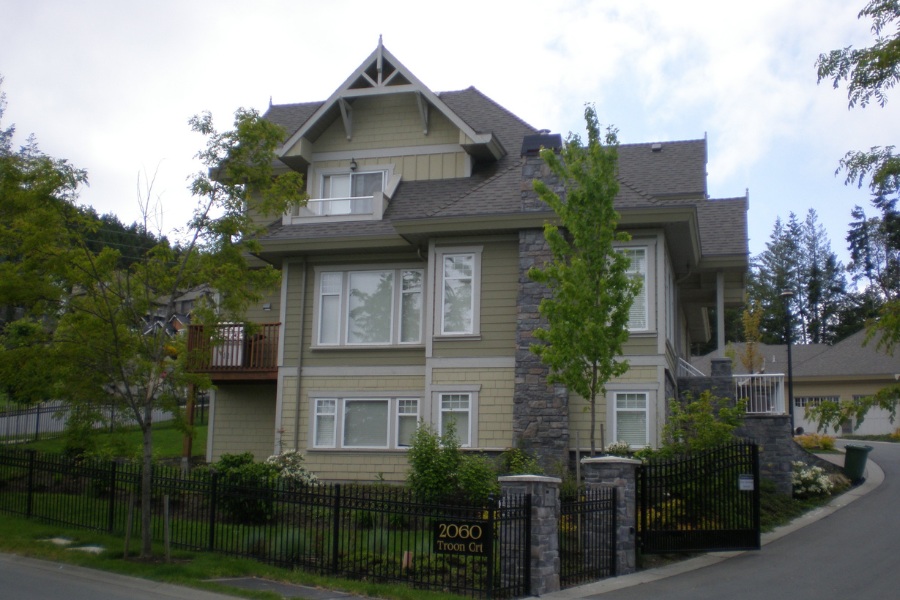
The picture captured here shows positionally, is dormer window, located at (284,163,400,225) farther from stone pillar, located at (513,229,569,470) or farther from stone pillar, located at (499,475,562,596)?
stone pillar, located at (499,475,562,596)

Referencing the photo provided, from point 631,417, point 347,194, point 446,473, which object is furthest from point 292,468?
point 347,194

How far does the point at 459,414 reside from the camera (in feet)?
65.2

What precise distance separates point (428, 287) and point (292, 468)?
16.2 feet

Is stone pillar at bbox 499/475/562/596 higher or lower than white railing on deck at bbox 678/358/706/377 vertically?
lower

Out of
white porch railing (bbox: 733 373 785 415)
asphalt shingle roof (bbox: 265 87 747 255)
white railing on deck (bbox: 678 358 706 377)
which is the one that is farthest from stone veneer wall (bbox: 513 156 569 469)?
white railing on deck (bbox: 678 358 706 377)

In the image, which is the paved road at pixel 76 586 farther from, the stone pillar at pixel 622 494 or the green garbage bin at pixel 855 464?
the green garbage bin at pixel 855 464

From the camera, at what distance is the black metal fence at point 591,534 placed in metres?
12.9

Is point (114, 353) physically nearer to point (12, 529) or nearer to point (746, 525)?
point (12, 529)

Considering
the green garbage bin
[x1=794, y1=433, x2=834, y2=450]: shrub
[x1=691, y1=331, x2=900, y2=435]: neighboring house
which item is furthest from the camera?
[x1=691, y1=331, x2=900, y2=435]: neighboring house

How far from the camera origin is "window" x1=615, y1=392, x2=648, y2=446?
18.7 meters

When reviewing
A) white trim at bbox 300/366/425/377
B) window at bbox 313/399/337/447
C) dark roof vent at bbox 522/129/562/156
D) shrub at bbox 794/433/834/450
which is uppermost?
dark roof vent at bbox 522/129/562/156

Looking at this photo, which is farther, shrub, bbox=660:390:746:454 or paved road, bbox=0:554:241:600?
shrub, bbox=660:390:746:454

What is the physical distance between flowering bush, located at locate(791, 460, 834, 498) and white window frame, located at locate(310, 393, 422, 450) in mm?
8375

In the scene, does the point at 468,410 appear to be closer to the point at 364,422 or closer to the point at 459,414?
the point at 459,414
